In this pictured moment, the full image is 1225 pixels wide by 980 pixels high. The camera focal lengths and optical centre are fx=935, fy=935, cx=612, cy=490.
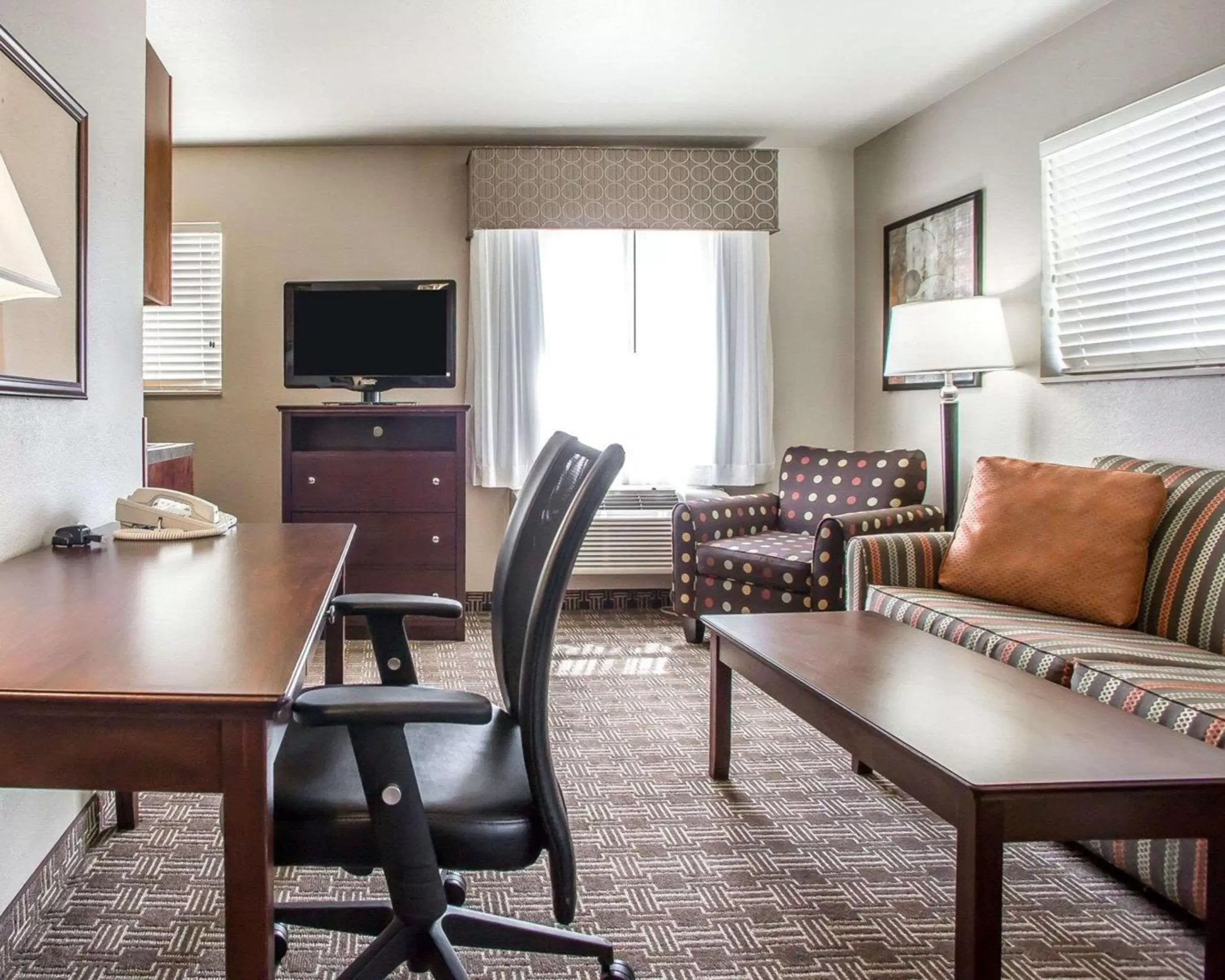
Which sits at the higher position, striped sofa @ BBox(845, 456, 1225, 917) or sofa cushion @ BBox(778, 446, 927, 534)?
sofa cushion @ BBox(778, 446, 927, 534)

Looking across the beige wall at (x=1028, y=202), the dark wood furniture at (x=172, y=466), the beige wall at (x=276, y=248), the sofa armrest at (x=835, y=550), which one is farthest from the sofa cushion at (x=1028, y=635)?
the dark wood furniture at (x=172, y=466)

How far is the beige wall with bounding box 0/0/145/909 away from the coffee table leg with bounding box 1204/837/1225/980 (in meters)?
2.01

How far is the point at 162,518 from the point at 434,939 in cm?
119

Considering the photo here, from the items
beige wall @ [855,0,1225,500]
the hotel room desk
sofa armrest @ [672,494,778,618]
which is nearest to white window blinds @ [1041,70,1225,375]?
beige wall @ [855,0,1225,500]

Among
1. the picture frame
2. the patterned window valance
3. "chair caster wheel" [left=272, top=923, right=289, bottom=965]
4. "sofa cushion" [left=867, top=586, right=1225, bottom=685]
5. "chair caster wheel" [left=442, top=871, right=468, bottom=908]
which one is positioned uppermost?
the patterned window valance

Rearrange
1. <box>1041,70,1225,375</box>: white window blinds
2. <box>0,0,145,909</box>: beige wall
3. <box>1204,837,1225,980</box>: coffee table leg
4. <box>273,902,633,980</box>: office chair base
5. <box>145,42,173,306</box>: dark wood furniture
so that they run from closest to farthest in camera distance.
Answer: <box>273,902,633,980</box>: office chair base < <box>1204,837,1225,980</box>: coffee table leg < <box>0,0,145,909</box>: beige wall < <box>1041,70,1225,375</box>: white window blinds < <box>145,42,173,306</box>: dark wood furniture

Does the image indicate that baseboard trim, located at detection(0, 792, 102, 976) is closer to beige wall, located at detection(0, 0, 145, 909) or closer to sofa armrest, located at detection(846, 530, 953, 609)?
beige wall, located at detection(0, 0, 145, 909)

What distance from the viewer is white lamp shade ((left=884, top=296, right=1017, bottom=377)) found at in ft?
11.3

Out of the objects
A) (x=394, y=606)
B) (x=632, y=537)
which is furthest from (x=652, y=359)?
(x=394, y=606)

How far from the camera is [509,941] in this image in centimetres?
151

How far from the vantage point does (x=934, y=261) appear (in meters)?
4.21

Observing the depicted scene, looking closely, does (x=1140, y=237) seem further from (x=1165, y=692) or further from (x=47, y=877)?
(x=47, y=877)

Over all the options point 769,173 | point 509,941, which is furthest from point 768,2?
point 509,941

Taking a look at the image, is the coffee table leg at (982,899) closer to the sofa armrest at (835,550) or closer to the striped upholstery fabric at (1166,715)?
the striped upholstery fabric at (1166,715)
